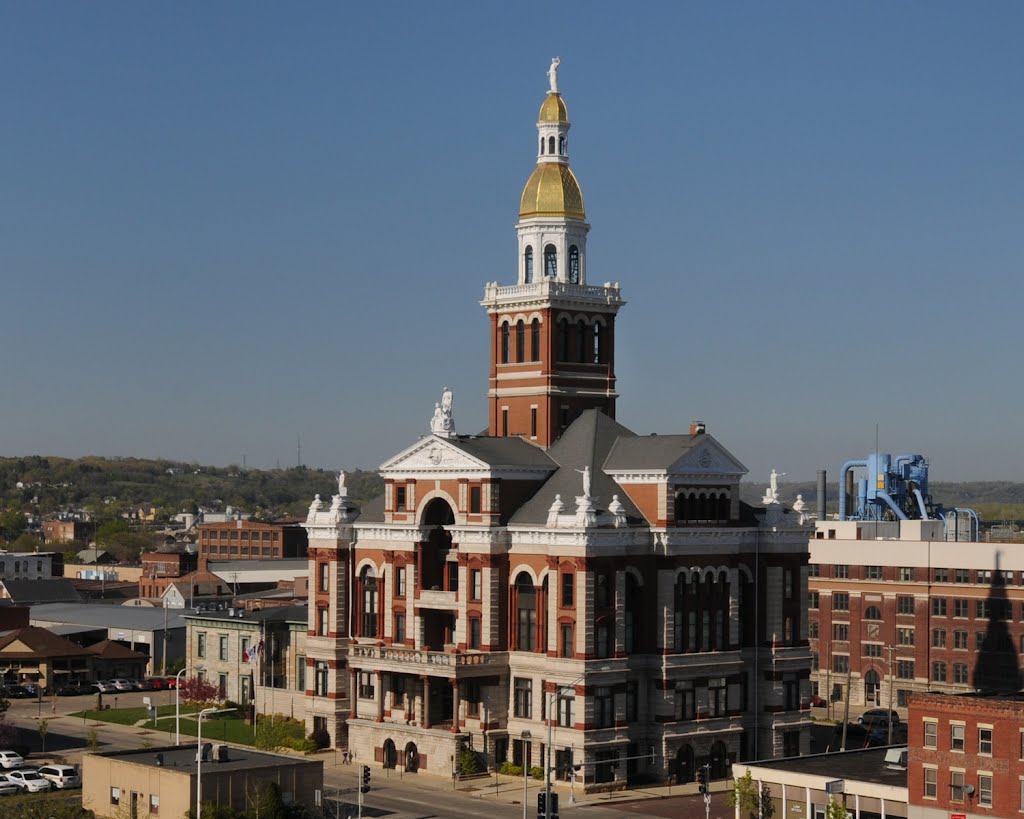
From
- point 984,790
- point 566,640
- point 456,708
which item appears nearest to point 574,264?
point 566,640

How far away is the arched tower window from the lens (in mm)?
130875

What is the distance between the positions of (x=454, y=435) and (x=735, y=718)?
83.1ft

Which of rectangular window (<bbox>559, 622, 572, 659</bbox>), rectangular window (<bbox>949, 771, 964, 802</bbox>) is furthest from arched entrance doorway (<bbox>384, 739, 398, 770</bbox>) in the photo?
rectangular window (<bbox>949, 771, 964, 802</bbox>)

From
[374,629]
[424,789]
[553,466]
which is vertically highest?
[553,466]

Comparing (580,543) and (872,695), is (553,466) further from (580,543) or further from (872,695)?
(872,695)

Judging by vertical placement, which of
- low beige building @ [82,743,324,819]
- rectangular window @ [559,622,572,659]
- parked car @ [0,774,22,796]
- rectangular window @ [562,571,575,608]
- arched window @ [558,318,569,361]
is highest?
arched window @ [558,318,569,361]

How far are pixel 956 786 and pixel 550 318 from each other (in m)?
A: 50.0

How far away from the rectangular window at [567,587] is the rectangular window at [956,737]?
1227 inches

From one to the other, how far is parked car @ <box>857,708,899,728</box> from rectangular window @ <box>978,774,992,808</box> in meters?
49.6

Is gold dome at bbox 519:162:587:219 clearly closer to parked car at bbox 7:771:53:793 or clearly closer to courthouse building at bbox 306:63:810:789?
courthouse building at bbox 306:63:810:789

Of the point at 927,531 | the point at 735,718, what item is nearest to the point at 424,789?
the point at 735,718

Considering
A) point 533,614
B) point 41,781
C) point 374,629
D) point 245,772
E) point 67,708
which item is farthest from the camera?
point 67,708

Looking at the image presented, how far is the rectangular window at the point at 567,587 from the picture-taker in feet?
374

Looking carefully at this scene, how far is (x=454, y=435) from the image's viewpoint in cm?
12344
